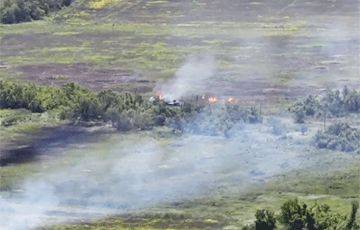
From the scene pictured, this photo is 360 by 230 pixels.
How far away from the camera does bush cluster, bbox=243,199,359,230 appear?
4464 cm

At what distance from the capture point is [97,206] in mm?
51750

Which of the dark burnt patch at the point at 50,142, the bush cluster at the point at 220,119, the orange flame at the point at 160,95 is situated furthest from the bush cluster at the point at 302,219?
the orange flame at the point at 160,95

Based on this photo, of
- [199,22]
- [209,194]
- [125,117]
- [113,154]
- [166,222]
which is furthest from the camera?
[199,22]

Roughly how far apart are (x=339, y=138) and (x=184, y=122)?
11.1 meters

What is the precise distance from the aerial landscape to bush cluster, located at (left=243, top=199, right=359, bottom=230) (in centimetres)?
7

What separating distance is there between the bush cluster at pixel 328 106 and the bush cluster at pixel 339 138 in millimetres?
6089

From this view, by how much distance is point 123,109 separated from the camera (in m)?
72.1

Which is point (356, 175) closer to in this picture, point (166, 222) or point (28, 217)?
point (166, 222)

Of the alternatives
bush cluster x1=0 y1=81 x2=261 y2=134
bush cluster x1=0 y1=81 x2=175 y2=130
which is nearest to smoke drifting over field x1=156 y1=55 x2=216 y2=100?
bush cluster x1=0 y1=81 x2=261 y2=134

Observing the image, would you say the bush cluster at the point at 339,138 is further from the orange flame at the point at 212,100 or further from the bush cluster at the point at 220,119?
the orange flame at the point at 212,100

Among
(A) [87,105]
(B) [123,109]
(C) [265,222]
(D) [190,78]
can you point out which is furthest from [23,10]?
(C) [265,222]

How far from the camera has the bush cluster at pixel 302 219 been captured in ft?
146

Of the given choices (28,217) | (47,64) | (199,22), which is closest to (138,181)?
(28,217)

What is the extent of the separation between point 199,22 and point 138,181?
6657cm
